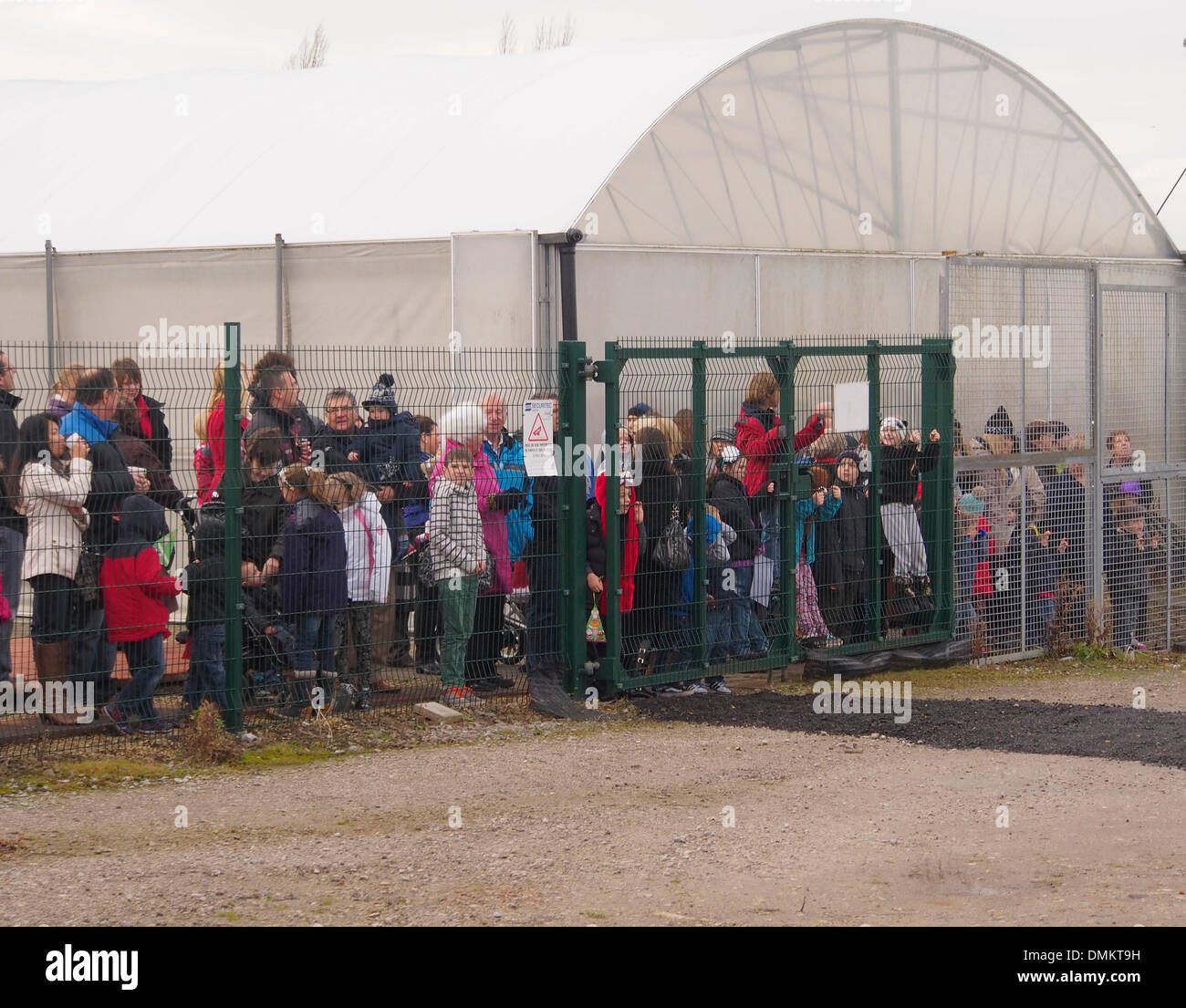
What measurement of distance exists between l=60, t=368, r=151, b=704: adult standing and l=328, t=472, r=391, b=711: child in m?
1.30

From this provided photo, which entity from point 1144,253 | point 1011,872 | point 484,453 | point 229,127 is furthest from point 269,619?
point 1144,253

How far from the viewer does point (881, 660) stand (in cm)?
1199

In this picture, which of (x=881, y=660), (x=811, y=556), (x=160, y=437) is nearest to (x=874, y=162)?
(x=811, y=556)

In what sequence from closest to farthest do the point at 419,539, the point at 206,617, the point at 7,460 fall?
the point at 7,460 < the point at 206,617 < the point at 419,539

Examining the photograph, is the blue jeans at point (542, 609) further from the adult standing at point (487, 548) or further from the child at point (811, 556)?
the child at point (811, 556)

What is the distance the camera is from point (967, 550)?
12.7m

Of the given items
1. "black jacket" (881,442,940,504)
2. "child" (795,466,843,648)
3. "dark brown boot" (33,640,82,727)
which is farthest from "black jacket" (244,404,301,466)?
"black jacket" (881,442,940,504)

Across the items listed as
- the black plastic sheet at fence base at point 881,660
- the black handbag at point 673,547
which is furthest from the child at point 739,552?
the black plastic sheet at fence base at point 881,660

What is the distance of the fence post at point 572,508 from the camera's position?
1030 centimetres

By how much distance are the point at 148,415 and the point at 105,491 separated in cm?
70

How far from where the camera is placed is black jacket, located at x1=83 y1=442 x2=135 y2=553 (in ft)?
28.3

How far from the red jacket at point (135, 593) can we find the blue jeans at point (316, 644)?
841 mm

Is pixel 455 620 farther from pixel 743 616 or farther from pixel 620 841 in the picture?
pixel 620 841

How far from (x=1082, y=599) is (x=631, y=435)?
5.06m
